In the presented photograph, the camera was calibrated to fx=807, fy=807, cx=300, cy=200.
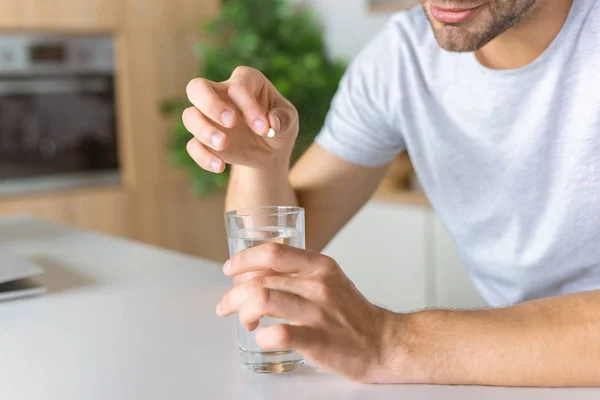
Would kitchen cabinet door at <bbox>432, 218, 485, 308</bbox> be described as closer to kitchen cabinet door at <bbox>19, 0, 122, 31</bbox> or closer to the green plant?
the green plant

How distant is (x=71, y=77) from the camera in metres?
3.52

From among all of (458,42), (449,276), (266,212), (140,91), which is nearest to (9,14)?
(140,91)

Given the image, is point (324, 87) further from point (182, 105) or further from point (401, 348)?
point (401, 348)

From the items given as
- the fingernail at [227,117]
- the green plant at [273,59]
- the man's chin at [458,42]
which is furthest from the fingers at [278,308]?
the green plant at [273,59]

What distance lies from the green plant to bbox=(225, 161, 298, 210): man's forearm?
2130 mm

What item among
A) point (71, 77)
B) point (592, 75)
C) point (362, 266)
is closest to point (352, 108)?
point (592, 75)

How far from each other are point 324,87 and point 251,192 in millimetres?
2309

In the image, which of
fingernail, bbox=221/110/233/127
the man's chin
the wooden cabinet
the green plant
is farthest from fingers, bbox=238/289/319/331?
the wooden cabinet

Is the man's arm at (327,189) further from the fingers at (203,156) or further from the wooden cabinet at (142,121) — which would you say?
the wooden cabinet at (142,121)

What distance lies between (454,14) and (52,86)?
2608 millimetres

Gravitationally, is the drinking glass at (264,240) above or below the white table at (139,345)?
above

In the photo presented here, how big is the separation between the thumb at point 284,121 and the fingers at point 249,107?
0.04 metres

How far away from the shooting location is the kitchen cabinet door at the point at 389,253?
284 cm

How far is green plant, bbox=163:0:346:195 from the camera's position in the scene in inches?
136
